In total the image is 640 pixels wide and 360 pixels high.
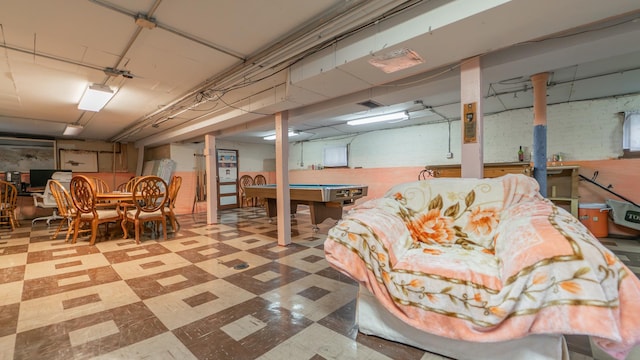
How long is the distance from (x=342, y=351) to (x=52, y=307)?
7.41ft

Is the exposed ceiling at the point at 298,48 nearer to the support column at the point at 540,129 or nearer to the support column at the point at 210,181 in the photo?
the support column at the point at 540,129

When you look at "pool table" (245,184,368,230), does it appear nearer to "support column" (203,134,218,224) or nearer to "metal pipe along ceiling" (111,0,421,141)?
"support column" (203,134,218,224)

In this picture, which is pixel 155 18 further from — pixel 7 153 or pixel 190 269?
pixel 7 153

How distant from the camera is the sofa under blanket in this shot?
959 millimetres

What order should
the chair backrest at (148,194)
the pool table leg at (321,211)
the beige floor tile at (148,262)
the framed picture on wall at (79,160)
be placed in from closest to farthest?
1. the beige floor tile at (148,262)
2. the chair backrest at (148,194)
3. the pool table leg at (321,211)
4. the framed picture on wall at (79,160)

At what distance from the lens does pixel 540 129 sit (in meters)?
3.38

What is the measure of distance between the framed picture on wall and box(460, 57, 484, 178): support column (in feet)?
32.2

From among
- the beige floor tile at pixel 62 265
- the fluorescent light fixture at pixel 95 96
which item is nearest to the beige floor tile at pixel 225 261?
the beige floor tile at pixel 62 265

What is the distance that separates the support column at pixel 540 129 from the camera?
3.27 metres

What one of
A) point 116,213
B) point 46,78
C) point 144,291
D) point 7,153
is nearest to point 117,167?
point 7,153

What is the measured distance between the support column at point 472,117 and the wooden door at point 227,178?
7.34 meters

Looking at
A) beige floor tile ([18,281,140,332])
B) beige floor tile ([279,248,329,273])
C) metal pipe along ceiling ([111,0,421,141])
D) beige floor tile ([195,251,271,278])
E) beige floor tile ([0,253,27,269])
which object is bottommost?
beige floor tile ([279,248,329,273])

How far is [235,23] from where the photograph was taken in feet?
7.02

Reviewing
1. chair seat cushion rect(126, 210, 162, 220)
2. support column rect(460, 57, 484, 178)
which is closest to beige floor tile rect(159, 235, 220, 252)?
chair seat cushion rect(126, 210, 162, 220)
